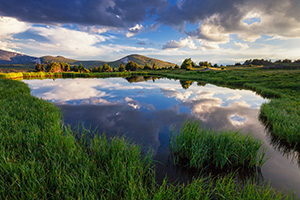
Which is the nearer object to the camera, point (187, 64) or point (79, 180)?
point (79, 180)

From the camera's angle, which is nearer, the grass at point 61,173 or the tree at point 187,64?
the grass at point 61,173

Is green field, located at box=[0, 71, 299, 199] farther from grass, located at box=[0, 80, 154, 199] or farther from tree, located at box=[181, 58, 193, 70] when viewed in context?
tree, located at box=[181, 58, 193, 70]

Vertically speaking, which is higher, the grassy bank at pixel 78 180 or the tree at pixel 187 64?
the tree at pixel 187 64

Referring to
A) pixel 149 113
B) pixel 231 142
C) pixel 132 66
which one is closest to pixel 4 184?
pixel 231 142

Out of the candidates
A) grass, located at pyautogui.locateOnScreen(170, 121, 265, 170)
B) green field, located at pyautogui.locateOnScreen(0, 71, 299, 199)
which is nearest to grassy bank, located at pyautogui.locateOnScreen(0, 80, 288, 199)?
green field, located at pyautogui.locateOnScreen(0, 71, 299, 199)

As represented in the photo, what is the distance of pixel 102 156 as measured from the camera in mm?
5418

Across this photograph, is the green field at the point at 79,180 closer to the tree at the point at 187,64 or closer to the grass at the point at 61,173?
the grass at the point at 61,173

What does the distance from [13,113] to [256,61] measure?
483 ft

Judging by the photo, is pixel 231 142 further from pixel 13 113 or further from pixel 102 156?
pixel 13 113

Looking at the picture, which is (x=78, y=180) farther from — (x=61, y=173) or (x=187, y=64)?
(x=187, y=64)

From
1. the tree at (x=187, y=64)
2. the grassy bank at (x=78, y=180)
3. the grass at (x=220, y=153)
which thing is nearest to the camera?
the grassy bank at (x=78, y=180)

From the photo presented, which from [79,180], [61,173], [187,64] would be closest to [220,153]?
[79,180]

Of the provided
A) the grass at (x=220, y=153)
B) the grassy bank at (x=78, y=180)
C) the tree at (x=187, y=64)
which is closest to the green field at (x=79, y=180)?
the grassy bank at (x=78, y=180)

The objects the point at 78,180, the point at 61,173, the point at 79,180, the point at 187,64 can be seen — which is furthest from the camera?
the point at 187,64
